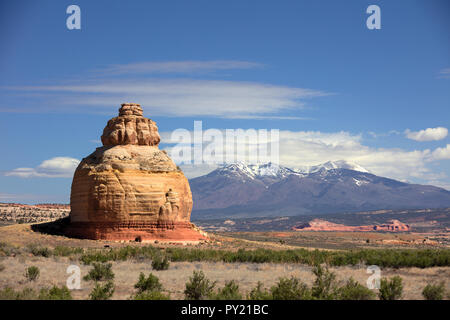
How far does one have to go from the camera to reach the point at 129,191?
1575 inches

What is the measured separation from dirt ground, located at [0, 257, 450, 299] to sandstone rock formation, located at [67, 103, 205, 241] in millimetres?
12415

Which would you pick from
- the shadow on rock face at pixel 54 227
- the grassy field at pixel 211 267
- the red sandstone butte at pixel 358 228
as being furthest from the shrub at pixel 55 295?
the red sandstone butte at pixel 358 228

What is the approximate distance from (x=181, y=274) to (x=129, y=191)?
18.3m

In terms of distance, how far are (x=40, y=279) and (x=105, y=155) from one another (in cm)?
2258

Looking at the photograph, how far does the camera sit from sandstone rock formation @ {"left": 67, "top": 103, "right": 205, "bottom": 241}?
131 feet

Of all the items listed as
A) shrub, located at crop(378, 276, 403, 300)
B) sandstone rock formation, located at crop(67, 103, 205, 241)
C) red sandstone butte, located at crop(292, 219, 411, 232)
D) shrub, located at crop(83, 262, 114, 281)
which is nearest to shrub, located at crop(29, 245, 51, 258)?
shrub, located at crop(83, 262, 114, 281)

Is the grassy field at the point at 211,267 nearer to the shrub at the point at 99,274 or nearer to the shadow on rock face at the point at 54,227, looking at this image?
the shrub at the point at 99,274

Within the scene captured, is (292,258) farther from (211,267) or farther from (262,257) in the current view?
(211,267)

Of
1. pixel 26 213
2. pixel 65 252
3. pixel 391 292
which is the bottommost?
pixel 65 252

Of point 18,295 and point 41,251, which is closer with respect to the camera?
point 18,295

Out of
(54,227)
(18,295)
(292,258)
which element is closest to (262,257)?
(292,258)

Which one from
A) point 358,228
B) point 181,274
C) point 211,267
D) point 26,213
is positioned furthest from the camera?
point 358,228
